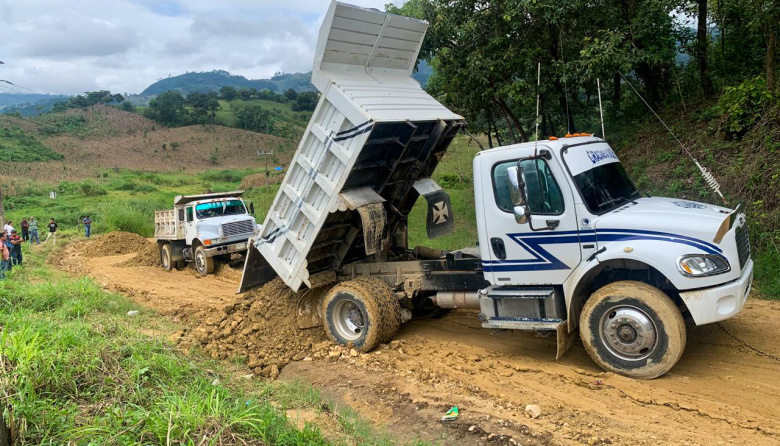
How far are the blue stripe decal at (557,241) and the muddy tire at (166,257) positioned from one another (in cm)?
1223

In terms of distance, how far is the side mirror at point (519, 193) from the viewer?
5.33 meters

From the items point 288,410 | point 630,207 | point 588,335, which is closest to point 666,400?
point 588,335

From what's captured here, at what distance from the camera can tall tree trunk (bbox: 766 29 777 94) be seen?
9.91 metres

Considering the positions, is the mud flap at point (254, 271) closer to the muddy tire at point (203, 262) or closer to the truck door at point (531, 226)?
the truck door at point (531, 226)

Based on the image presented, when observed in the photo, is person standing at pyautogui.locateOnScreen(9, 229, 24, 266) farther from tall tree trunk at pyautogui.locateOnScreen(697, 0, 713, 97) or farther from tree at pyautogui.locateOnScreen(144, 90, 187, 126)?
tree at pyautogui.locateOnScreen(144, 90, 187, 126)

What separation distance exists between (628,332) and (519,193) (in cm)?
167

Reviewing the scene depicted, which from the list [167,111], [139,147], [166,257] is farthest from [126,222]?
[167,111]

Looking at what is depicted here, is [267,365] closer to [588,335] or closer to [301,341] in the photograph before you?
[301,341]

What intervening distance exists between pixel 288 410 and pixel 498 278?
2.57 m

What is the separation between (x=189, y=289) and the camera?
1197 centimetres

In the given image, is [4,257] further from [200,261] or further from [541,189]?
[541,189]

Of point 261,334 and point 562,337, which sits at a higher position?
point 562,337

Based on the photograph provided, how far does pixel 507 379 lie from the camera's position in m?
5.46

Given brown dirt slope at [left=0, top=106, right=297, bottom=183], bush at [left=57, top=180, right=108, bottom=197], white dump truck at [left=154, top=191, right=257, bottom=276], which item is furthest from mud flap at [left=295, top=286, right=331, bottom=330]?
brown dirt slope at [left=0, top=106, right=297, bottom=183]
